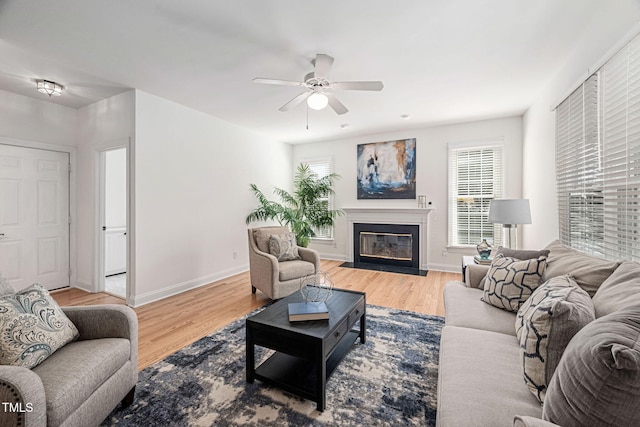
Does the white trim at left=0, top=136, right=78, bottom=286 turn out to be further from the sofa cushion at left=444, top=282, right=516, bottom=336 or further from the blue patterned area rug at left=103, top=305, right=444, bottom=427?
the sofa cushion at left=444, top=282, right=516, bottom=336

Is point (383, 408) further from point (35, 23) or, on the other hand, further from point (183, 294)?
point (35, 23)

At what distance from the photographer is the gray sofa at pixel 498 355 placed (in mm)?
1013

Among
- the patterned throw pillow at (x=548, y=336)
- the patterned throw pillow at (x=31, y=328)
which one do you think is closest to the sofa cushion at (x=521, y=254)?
the patterned throw pillow at (x=548, y=336)

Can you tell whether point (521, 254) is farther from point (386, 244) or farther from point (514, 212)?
point (386, 244)

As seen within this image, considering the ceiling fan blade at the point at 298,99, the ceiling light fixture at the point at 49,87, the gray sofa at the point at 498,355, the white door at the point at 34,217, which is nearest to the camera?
the gray sofa at the point at 498,355

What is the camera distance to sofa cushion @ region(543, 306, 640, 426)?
725 millimetres

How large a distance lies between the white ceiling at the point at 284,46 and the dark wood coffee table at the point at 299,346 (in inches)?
85.9

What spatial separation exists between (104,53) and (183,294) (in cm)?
286

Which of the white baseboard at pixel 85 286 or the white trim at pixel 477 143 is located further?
the white trim at pixel 477 143

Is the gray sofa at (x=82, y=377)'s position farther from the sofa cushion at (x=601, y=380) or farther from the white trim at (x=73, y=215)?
the white trim at (x=73, y=215)

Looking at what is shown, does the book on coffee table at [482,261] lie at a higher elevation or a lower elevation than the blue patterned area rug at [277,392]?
higher

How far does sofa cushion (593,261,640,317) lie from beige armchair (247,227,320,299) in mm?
2712

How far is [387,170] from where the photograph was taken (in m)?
5.40

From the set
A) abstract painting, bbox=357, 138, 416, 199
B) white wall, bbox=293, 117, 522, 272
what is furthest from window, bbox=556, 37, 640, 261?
abstract painting, bbox=357, 138, 416, 199
